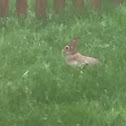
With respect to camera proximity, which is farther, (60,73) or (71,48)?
(71,48)

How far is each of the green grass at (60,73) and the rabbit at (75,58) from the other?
80mm

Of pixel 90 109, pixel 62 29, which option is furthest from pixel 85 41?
pixel 90 109

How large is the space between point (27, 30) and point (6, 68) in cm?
111

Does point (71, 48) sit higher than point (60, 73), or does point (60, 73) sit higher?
point (71, 48)

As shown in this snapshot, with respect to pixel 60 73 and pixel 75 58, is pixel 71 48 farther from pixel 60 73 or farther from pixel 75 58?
pixel 60 73

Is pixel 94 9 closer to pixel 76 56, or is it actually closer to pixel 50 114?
pixel 76 56

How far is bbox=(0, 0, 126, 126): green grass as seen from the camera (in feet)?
13.4

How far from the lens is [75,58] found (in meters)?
4.91

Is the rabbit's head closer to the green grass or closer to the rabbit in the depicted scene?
the rabbit

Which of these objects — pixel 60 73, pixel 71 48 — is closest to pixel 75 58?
pixel 71 48

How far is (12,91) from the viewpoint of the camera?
4.40 m

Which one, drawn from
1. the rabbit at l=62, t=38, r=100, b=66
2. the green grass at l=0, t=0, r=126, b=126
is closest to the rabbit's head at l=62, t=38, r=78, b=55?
the rabbit at l=62, t=38, r=100, b=66

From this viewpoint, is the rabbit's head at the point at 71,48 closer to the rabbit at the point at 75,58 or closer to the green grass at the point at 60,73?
the rabbit at the point at 75,58

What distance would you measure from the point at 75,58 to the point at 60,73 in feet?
1.02
